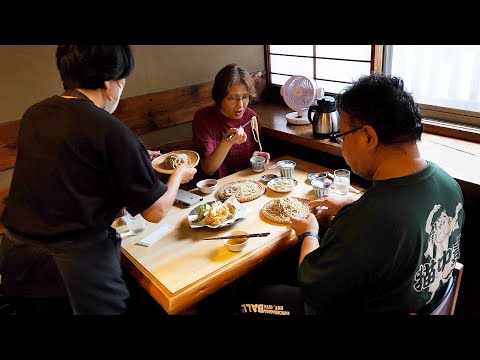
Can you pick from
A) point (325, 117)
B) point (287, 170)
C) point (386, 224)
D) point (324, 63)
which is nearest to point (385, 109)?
point (386, 224)

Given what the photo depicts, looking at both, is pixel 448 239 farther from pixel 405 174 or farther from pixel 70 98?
pixel 70 98

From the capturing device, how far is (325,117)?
280cm

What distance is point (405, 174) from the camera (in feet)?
4.35

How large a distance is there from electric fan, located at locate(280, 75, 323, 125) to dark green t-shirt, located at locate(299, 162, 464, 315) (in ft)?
6.27

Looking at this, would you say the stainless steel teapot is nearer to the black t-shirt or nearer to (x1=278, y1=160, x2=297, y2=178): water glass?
(x1=278, y1=160, x2=297, y2=178): water glass

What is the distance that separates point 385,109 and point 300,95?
1.93 m

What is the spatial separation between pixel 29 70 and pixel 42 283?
1.83 m

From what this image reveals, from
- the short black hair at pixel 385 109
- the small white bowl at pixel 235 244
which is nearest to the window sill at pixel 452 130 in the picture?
the short black hair at pixel 385 109

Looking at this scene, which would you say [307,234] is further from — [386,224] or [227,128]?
[227,128]

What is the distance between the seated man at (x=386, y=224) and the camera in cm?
127

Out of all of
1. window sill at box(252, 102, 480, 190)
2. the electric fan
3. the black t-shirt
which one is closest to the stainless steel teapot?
window sill at box(252, 102, 480, 190)

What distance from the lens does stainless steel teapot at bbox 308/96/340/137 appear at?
9.06 feet

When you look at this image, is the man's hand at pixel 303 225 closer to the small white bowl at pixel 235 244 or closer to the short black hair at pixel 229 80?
the small white bowl at pixel 235 244
